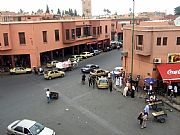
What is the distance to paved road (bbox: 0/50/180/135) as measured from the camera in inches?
749

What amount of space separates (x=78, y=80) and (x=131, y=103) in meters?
10.7

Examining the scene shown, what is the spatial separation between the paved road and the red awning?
3.57 m

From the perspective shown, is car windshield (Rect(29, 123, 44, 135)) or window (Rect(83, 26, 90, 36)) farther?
window (Rect(83, 26, 90, 36))

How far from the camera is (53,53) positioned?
1941 inches

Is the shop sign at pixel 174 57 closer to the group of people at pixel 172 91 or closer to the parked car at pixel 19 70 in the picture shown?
the group of people at pixel 172 91

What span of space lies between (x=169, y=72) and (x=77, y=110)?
10.7 m

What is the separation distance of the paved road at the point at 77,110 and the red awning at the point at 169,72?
141 inches

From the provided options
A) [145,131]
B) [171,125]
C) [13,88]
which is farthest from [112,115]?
[13,88]

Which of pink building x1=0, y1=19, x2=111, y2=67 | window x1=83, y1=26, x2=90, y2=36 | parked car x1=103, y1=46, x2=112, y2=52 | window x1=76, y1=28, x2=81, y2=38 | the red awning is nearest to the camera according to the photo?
the red awning

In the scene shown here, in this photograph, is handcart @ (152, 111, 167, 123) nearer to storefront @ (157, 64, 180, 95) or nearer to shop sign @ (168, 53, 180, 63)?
storefront @ (157, 64, 180, 95)

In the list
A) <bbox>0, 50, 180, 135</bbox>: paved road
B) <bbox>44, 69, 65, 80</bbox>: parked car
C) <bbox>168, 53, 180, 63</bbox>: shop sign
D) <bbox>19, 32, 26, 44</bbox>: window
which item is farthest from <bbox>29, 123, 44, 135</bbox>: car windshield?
<bbox>19, 32, 26, 44</bbox>: window

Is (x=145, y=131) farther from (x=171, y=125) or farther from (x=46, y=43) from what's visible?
(x=46, y=43)

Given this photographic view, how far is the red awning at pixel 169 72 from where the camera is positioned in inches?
1001

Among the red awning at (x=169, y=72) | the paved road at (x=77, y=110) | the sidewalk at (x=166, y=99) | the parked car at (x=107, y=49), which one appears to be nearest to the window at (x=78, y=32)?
the parked car at (x=107, y=49)
